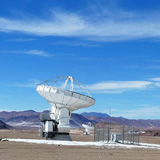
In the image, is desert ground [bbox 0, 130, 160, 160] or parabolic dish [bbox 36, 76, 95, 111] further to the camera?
parabolic dish [bbox 36, 76, 95, 111]

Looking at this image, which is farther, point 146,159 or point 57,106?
point 57,106

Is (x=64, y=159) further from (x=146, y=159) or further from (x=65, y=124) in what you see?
(x=65, y=124)

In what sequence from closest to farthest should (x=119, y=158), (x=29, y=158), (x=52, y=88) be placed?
1. (x=29, y=158)
2. (x=119, y=158)
3. (x=52, y=88)

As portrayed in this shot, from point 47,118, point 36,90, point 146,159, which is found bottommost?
point 146,159

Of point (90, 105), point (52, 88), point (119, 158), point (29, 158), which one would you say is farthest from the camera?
point (90, 105)

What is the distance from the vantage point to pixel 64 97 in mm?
43938

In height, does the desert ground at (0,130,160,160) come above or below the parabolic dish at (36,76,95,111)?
below

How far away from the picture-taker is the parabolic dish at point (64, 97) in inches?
1718

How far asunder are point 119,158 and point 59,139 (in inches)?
860

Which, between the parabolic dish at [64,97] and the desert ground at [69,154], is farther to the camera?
the parabolic dish at [64,97]

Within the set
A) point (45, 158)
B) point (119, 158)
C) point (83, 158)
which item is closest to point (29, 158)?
point (45, 158)

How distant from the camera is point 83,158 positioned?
74.7 ft

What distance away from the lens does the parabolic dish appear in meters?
43.6

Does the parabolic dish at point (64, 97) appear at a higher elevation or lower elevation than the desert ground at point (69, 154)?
higher
